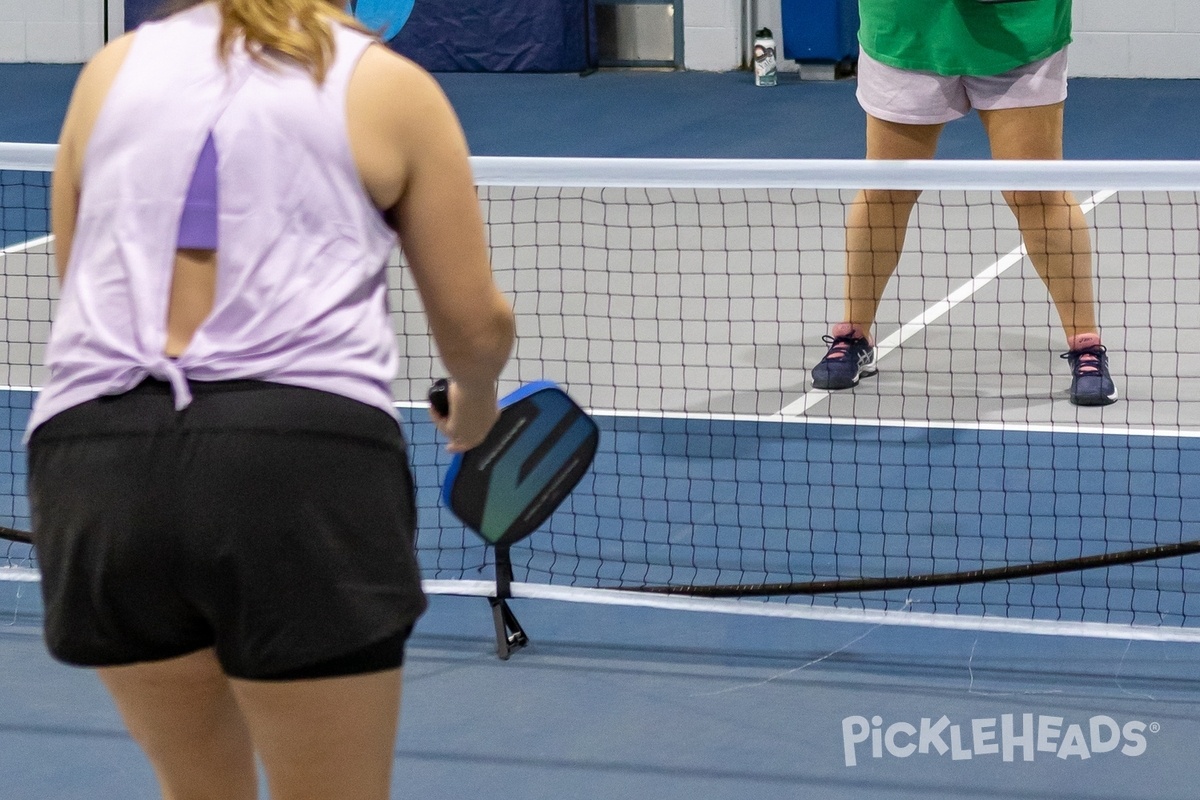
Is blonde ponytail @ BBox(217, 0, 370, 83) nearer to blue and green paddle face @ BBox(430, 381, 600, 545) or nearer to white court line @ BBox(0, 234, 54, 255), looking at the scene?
blue and green paddle face @ BBox(430, 381, 600, 545)

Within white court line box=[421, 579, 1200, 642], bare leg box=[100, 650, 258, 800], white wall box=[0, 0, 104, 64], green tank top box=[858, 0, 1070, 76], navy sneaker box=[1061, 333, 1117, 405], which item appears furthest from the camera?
white wall box=[0, 0, 104, 64]

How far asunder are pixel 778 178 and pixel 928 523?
972 mm

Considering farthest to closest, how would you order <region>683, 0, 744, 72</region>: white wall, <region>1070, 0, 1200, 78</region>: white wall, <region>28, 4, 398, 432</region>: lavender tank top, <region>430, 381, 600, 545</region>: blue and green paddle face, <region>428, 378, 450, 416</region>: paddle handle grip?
<region>683, 0, 744, 72</region>: white wall < <region>1070, 0, 1200, 78</region>: white wall < <region>430, 381, 600, 545</region>: blue and green paddle face < <region>428, 378, 450, 416</region>: paddle handle grip < <region>28, 4, 398, 432</region>: lavender tank top

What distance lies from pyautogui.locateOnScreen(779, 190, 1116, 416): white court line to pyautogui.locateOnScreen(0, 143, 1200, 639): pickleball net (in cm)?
1

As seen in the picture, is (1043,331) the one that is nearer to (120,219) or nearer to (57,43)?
(120,219)

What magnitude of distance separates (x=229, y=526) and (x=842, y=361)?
10.3 ft

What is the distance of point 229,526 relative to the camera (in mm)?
1332

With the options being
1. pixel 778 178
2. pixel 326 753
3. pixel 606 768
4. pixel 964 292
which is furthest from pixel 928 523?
pixel 326 753

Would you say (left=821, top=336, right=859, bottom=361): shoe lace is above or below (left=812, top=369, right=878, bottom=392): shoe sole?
above

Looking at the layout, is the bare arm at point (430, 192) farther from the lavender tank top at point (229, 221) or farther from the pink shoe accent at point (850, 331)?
the pink shoe accent at point (850, 331)

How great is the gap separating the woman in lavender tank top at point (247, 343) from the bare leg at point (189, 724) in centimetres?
5

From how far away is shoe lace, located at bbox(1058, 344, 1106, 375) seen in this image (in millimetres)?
4148

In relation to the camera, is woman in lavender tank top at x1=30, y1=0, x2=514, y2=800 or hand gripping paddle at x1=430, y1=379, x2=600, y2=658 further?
hand gripping paddle at x1=430, y1=379, x2=600, y2=658

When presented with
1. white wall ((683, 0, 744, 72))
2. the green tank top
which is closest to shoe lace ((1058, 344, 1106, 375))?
the green tank top
